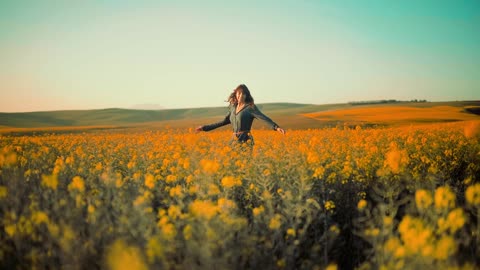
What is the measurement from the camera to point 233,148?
641 cm

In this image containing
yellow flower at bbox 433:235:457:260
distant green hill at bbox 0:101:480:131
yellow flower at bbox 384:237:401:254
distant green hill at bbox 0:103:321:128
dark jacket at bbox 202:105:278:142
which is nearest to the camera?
yellow flower at bbox 433:235:457:260

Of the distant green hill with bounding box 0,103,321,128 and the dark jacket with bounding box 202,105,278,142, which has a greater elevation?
the distant green hill with bounding box 0,103,321,128

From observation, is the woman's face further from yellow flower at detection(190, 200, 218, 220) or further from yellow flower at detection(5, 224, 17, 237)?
yellow flower at detection(5, 224, 17, 237)

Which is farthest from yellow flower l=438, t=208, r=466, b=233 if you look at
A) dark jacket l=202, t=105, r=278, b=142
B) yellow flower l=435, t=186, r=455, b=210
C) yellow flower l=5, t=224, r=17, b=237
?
dark jacket l=202, t=105, r=278, b=142

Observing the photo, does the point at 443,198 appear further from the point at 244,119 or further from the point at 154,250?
the point at 244,119

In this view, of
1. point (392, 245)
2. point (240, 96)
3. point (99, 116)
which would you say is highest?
point (99, 116)

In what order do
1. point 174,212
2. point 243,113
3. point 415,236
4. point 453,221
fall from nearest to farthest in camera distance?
point 415,236 < point 453,221 < point 174,212 < point 243,113

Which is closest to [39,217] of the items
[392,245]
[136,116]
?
[392,245]

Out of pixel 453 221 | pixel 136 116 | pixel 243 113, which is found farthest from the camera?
pixel 136 116

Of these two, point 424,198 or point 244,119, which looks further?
point 244,119

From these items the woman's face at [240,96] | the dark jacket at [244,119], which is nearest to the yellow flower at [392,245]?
the dark jacket at [244,119]

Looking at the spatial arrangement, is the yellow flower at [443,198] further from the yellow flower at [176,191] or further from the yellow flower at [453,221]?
the yellow flower at [176,191]

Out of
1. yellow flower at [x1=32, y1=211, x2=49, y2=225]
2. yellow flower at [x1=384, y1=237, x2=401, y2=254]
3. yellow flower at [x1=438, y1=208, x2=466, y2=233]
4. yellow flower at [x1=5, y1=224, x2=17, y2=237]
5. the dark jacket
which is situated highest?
the dark jacket

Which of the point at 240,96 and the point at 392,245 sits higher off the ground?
the point at 240,96
